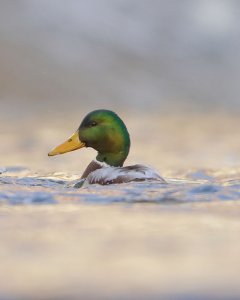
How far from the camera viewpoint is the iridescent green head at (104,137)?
326 inches

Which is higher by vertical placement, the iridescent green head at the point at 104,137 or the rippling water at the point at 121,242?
the iridescent green head at the point at 104,137

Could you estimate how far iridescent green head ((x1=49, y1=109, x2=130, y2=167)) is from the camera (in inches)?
326

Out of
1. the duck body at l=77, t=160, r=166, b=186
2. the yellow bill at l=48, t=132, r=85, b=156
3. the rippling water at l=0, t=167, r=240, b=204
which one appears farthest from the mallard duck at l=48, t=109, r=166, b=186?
the rippling water at l=0, t=167, r=240, b=204

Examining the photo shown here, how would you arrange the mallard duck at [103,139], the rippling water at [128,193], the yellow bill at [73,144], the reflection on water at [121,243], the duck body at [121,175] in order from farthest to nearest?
the yellow bill at [73,144], the mallard duck at [103,139], the duck body at [121,175], the rippling water at [128,193], the reflection on water at [121,243]

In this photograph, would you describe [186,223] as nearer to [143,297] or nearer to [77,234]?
[77,234]

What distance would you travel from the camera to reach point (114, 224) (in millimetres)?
5016

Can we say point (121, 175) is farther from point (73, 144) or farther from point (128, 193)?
point (73, 144)

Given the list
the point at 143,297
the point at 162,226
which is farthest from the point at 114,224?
the point at 143,297

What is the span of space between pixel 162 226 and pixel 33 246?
0.82 meters

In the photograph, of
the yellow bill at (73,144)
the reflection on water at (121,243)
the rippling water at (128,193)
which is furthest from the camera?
the yellow bill at (73,144)

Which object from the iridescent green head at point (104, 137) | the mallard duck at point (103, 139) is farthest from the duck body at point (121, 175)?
the iridescent green head at point (104, 137)

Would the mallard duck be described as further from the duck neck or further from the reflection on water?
the reflection on water

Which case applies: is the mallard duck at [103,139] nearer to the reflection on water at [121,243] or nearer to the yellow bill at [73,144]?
the yellow bill at [73,144]

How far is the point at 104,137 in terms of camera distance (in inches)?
327
